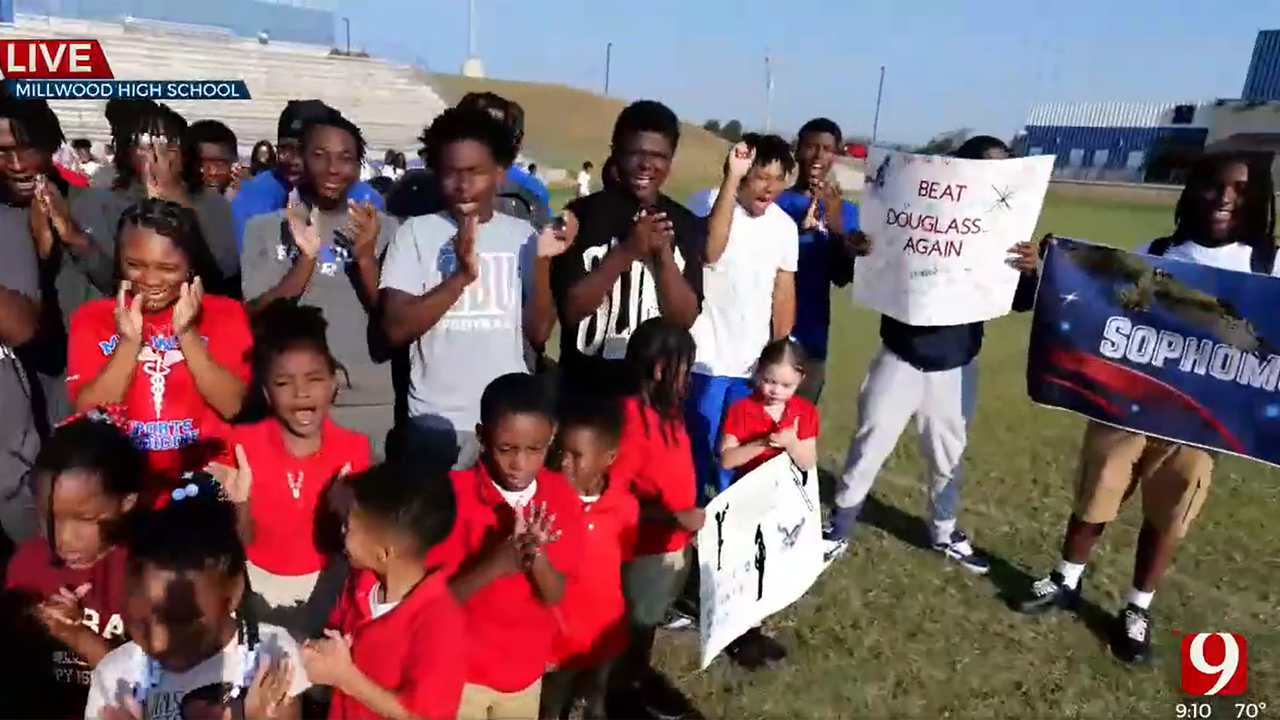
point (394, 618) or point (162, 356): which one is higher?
point (162, 356)

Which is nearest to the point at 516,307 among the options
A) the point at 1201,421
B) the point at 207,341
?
the point at 207,341

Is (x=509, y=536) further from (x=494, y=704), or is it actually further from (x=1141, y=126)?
(x=1141, y=126)

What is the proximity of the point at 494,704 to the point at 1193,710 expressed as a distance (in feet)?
9.43

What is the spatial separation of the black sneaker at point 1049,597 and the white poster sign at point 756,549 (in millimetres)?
1337

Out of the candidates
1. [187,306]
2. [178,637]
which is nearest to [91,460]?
[187,306]

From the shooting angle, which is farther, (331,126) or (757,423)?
(757,423)

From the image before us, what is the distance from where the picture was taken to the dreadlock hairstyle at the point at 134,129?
396 centimetres

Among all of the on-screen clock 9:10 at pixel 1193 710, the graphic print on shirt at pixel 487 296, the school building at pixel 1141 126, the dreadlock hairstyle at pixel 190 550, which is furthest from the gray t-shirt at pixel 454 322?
the school building at pixel 1141 126

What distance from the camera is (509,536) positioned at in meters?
2.38

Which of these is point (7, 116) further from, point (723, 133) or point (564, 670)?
point (723, 133)

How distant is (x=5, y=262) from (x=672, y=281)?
2290 mm

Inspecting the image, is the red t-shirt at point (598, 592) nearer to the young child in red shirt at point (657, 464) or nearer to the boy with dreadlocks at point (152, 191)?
the young child in red shirt at point (657, 464)

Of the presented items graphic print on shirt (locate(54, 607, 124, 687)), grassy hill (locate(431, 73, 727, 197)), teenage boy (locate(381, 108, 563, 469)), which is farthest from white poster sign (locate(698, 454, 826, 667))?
grassy hill (locate(431, 73, 727, 197))

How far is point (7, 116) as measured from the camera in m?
3.04
